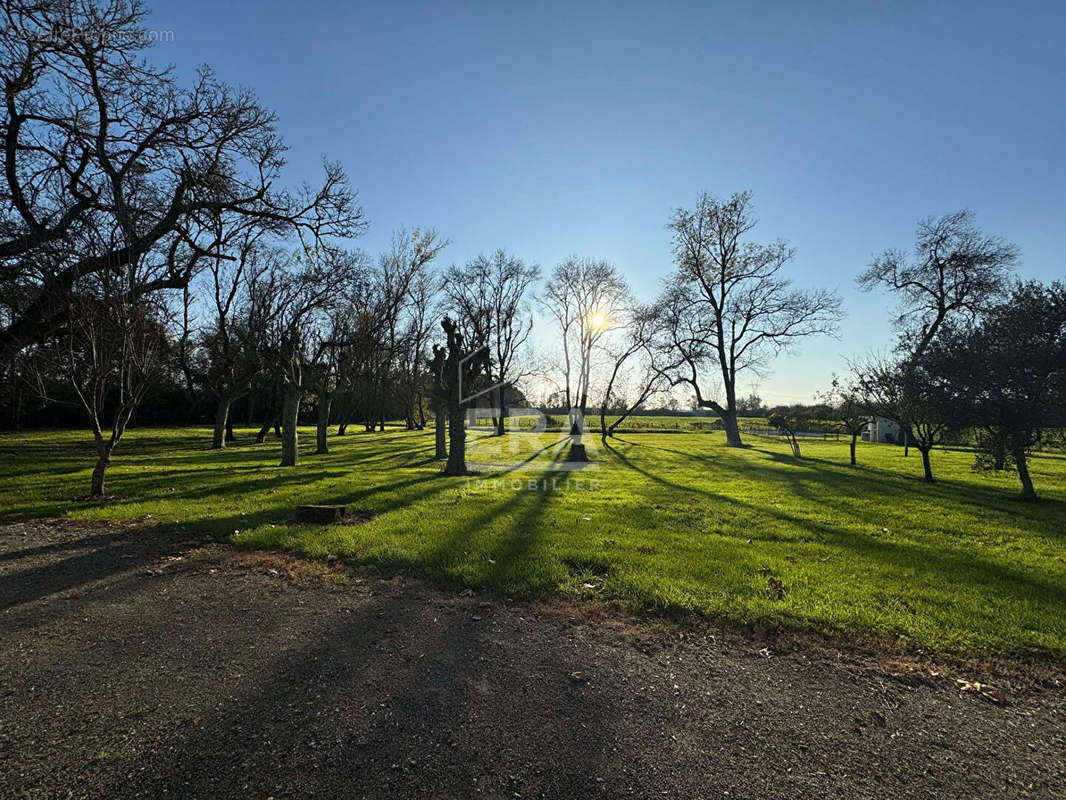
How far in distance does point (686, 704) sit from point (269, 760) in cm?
261

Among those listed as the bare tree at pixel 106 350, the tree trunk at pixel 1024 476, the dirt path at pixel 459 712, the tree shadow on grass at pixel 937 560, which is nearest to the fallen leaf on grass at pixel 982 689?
the dirt path at pixel 459 712

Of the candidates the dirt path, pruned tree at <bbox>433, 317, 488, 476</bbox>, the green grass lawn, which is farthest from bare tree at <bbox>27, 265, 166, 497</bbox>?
pruned tree at <bbox>433, 317, 488, 476</bbox>

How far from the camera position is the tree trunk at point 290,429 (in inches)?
611

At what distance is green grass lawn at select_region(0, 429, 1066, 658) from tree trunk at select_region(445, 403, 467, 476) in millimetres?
846

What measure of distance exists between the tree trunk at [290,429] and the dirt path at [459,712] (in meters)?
11.4

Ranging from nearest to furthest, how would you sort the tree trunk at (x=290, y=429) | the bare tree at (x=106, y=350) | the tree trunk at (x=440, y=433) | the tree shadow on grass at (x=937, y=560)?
the tree shadow on grass at (x=937, y=560)
the bare tree at (x=106, y=350)
the tree trunk at (x=290, y=429)
the tree trunk at (x=440, y=433)

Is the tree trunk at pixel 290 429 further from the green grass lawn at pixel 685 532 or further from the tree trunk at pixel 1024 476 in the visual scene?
the tree trunk at pixel 1024 476

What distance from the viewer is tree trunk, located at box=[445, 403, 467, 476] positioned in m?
13.6

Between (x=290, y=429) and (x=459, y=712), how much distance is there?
1520 cm

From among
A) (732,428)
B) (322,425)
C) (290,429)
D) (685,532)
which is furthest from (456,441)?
(732,428)

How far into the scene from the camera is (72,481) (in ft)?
36.8

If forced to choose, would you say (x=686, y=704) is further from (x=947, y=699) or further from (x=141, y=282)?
(x=141, y=282)

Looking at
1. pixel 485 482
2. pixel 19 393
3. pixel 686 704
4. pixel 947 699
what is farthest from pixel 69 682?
pixel 19 393

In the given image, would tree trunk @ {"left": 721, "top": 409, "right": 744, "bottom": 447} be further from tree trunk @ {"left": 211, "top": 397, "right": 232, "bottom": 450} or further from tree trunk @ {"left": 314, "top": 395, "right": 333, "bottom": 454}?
tree trunk @ {"left": 211, "top": 397, "right": 232, "bottom": 450}
